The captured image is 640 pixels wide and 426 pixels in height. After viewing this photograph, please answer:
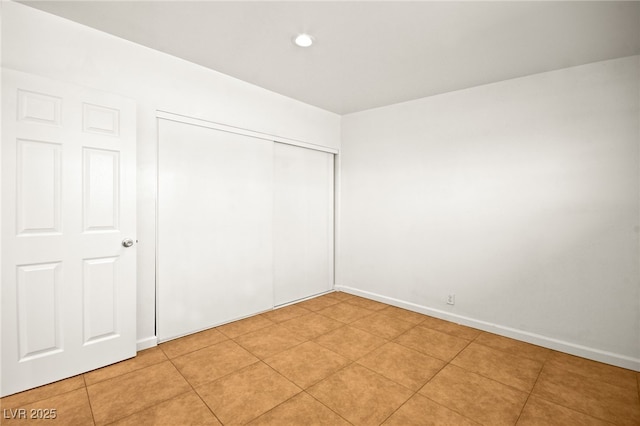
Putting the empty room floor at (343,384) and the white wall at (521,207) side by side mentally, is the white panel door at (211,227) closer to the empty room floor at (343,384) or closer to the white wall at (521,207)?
the empty room floor at (343,384)

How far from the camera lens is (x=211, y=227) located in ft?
10.5

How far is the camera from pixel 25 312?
2078 mm

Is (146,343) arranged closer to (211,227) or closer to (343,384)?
(211,227)

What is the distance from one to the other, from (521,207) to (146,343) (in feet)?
12.6

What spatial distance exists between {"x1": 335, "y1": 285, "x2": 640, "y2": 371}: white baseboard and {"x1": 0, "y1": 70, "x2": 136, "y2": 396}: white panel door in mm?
3061

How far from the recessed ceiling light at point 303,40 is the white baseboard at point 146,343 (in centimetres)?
291

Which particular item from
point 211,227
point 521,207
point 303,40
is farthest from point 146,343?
point 521,207

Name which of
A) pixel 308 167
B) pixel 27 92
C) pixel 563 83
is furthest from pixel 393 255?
pixel 27 92

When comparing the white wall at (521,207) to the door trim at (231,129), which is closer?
the white wall at (521,207)

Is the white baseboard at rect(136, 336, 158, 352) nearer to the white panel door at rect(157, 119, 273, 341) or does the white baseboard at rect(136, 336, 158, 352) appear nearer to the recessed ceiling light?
the white panel door at rect(157, 119, 273, 341)

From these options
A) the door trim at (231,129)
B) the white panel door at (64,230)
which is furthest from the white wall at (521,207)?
the white panel door at (64,230)

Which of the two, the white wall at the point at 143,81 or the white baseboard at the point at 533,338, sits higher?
the white wall at the point at 143,81

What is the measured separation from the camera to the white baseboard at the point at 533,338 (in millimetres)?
2568

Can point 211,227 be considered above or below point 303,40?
below
